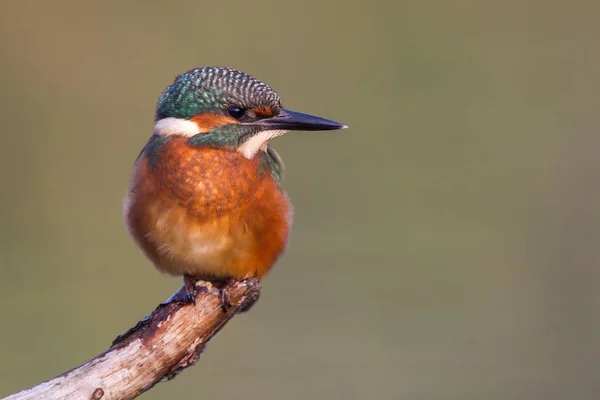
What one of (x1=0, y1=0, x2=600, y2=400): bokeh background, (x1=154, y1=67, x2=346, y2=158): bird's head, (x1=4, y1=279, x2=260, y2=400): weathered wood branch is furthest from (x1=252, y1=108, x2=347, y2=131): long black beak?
(x1=0, y1=0, x2=600, y2=400): bokeh background

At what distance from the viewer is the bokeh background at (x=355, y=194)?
3992 millimetres

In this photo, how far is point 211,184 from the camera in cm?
225

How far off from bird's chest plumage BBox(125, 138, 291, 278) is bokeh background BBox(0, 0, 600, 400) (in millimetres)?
1629

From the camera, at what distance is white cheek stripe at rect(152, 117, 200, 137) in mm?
2314

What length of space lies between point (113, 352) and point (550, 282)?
263cm

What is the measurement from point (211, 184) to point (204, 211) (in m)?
0.06

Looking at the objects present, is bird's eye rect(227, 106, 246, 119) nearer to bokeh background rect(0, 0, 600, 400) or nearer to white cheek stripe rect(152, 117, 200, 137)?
white cheek stripe rect(152, 117, 200, 137)

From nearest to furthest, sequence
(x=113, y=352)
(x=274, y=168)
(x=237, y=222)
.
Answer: (x=113, y=352), (x=237, y=222), (x=274, y=168)

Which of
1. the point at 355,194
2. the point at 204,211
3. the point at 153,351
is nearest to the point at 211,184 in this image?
the point at 204,211

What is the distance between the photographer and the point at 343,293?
13.9 feet

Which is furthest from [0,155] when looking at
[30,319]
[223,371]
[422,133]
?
[422,133]

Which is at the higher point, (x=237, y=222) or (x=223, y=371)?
(x=237, y=222)

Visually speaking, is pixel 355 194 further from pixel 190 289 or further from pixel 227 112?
pixel 190 289

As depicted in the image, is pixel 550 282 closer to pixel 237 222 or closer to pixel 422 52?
pixel 422 52
